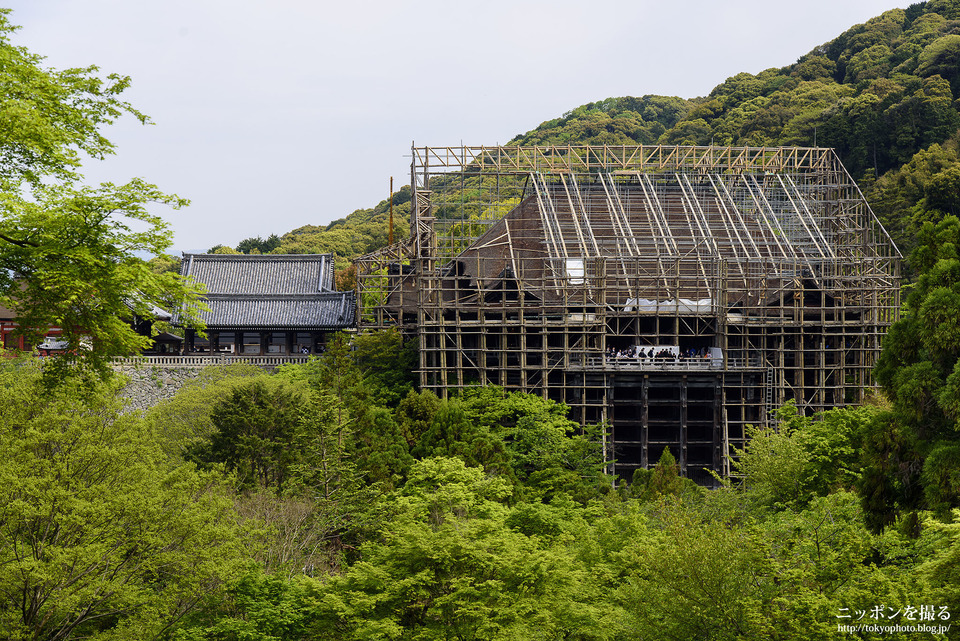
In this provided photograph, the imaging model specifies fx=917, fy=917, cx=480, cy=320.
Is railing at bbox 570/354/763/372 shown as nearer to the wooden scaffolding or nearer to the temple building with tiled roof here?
the wooden scaffolding

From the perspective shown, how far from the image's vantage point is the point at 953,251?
18219 mm

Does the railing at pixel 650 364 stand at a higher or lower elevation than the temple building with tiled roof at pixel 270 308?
lower

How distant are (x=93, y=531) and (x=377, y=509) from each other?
8003 mm

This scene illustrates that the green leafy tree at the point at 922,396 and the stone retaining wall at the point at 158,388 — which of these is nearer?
the green leafy tree at the point at 922,396

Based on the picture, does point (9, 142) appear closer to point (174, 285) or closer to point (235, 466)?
point (174, 285)

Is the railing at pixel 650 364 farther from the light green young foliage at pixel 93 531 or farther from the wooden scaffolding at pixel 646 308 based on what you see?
the light green young foliage at pixel 93 531

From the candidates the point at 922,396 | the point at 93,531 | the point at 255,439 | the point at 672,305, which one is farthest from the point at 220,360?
the point at 922,396

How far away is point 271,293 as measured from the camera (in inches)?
2061

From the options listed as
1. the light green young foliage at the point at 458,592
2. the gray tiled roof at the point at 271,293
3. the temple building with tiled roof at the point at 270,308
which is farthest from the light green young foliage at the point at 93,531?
the gray tiled roof at the point at 271,293

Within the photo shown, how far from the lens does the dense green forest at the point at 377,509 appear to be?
11.2 metres

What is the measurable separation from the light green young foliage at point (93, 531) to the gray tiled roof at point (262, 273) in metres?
32.4

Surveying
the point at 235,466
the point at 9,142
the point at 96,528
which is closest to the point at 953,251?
the point at 9,142

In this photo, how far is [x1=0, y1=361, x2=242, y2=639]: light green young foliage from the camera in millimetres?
17422

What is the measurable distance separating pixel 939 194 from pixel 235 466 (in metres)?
47.5
